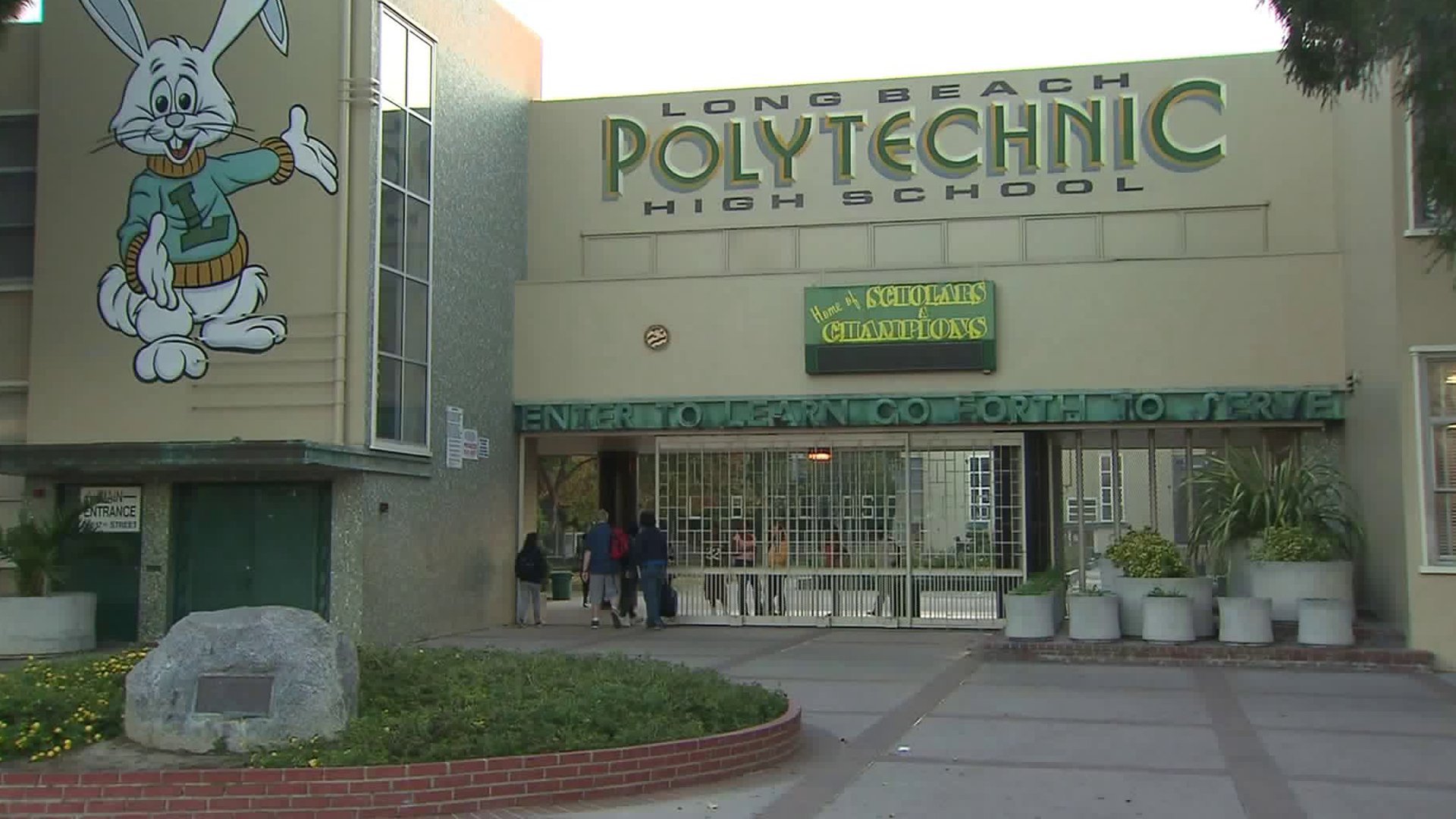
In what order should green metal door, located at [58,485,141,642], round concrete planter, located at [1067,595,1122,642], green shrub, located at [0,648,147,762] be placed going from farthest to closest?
green metal door, located at [58,485,141,642]
round concrete planter, located at [1067,595,1122,642]
green shrub, located at [0,648,147,762]

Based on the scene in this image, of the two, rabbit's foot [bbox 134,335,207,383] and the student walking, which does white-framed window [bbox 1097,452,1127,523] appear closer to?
the student walking

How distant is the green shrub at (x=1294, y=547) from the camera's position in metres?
17.4

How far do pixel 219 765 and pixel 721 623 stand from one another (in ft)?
45.3

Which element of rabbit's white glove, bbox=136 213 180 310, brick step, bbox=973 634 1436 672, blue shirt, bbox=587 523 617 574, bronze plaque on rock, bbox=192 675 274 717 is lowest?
brick step, bbox=973 634 1436 672

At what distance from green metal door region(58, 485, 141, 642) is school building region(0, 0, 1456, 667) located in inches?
3.7

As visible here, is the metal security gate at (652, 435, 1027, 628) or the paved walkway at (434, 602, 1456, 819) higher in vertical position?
the metal security gate at (652, 435, 1027, 628)

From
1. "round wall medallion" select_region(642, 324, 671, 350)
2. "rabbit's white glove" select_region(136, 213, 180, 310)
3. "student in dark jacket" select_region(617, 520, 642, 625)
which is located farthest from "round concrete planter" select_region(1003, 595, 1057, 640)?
"rabbit's white glove" select_region(136, 213, 180, 310)

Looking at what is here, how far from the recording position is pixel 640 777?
30.3 ft

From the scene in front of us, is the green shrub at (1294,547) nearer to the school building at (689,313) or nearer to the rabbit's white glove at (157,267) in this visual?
the school building at (689,313)

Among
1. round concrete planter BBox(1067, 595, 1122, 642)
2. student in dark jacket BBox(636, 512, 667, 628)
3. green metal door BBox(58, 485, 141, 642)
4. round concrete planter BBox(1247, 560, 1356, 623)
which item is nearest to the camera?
round concrete planter BBox(1067, 595, 1122, 642)

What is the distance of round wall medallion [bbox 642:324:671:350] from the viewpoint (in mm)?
22328

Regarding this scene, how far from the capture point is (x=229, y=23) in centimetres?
1880

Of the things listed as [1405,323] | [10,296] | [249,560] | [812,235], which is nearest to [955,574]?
[812,235]

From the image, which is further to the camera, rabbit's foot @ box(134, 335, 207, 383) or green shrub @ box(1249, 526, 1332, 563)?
rabbit's foot @ box(134, 335, 207, 383)
